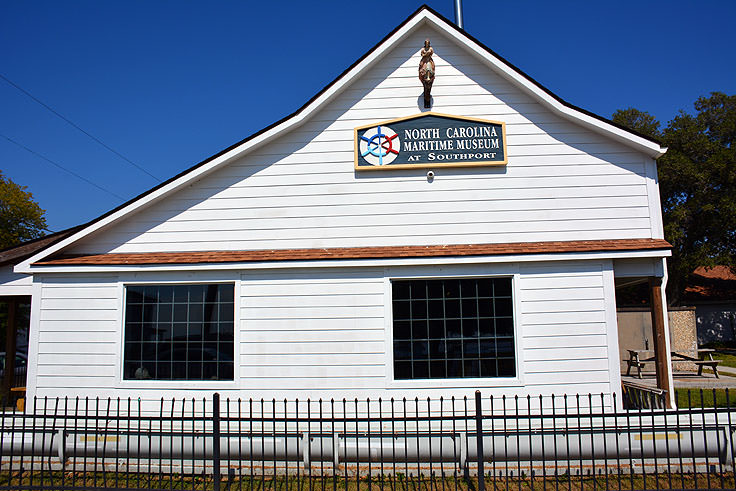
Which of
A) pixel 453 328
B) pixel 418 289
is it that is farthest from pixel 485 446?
pixel 418 289

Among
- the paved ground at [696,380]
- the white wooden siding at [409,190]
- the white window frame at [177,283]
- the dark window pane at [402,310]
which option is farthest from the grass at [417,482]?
the paved ground at [696,380]

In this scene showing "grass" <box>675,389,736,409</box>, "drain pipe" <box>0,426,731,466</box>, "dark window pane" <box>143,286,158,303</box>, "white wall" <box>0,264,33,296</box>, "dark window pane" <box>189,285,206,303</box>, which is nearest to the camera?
"drain pipe" <box>0,426,731,466</box>

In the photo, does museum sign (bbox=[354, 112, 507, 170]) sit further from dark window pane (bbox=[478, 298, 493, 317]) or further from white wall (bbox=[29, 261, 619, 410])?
dark window pane (bbox=[478, 298, 493, 317])

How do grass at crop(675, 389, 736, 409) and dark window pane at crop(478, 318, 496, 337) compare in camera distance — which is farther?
grass at crop(675, 389, 736, 409)

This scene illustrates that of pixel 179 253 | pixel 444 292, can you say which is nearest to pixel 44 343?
pixel 179 253

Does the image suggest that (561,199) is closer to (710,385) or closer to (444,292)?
(444,292)

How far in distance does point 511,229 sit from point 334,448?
4.64 meters

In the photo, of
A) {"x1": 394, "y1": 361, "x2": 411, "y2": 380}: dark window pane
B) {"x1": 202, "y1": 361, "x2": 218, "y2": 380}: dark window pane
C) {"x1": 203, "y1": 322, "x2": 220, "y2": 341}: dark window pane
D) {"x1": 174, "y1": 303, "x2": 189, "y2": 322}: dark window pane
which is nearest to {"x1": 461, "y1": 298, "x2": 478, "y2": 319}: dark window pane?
{"x1": 394, "y1": 361, "x2": 411, "y2": 380}: dark window pane

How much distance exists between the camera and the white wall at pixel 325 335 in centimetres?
891

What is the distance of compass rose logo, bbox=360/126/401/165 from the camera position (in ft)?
31.8

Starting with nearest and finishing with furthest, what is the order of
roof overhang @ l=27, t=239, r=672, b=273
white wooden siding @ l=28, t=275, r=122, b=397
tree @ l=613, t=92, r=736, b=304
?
roof overhang @ l=27, t=239, r=672, b=273, white wooden siding @ l=28, t=275, r=122, b=397, tree @ l=613, t=92, r=736, b=304

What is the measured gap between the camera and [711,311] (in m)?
36.2

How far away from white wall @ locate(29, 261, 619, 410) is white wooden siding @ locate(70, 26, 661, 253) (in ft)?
2.24

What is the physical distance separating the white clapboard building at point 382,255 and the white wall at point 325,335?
25mm
